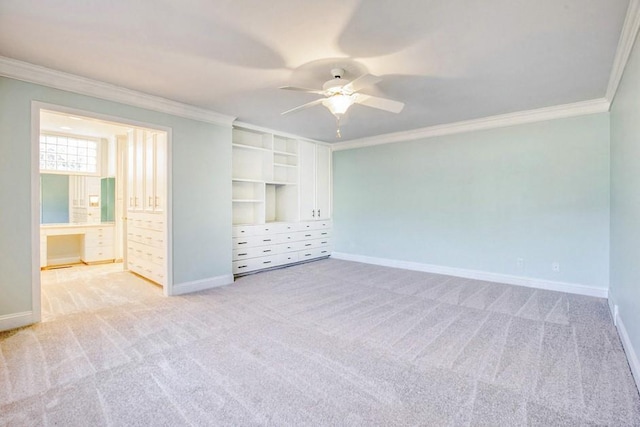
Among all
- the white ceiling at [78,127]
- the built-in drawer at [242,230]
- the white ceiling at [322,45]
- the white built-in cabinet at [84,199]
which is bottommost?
the built-in drawer at [242,230]

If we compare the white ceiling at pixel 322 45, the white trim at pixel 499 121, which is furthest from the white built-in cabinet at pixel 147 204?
the white trim at pixel 499 121

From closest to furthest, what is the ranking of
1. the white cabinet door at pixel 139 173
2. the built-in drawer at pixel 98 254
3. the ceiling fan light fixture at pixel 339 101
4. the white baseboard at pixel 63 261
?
the ceiling fan light fixture at pixel 339 101 < the white cabinet door at pixel 139 173 < the white baseboard at pixel 63 261 < the built-in drawer at pixel 98 254

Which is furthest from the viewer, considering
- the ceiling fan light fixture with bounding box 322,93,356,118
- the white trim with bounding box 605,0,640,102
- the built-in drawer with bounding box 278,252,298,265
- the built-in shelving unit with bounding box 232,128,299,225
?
the built-in drawer with bounding box 278,252,298,265

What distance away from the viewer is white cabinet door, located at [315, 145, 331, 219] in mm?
6500

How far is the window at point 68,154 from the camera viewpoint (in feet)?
19.6

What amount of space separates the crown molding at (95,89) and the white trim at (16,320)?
2317 millimetres

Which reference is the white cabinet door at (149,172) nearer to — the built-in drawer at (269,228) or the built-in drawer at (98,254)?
the built-in drawer at (269,228)

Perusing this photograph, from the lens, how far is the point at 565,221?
414cm

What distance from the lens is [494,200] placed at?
471cm

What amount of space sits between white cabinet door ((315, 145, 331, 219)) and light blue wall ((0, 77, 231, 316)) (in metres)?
2.30

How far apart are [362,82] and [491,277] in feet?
12.6

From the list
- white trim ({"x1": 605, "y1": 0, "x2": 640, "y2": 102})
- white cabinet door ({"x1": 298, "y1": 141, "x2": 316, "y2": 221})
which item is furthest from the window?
white trim ({"x1": 605, "y1": 0, "x2": 640, "y2": 102})

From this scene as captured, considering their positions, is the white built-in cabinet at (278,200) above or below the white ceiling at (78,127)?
below

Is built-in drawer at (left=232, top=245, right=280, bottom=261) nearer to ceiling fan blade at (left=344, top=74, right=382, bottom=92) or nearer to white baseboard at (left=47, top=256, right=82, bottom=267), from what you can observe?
ceiling fan blade at (left=344, top=74, right=382, bottom=92)
